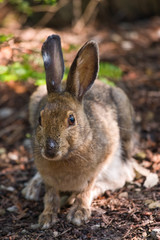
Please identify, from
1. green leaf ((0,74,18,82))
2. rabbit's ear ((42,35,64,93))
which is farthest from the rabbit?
green leaf ((0,74,18,82))

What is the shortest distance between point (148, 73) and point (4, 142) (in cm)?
388

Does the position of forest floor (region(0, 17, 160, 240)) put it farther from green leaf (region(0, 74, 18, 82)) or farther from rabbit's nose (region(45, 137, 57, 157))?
rabbit's nose (region(45, 137, 57, 157))

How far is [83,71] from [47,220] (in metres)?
2.09

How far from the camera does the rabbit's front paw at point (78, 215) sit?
5176mm

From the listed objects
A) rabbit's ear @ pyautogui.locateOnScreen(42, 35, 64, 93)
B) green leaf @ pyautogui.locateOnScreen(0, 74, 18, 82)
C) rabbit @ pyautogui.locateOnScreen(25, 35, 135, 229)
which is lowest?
rabbit @ pyautogui.locateOnScreen(25, 35, 135, 229)

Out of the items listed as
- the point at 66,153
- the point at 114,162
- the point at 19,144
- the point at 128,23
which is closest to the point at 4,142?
the point at 19,144

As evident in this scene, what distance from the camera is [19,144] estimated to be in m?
7.69

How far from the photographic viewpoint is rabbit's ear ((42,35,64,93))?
5219 mm

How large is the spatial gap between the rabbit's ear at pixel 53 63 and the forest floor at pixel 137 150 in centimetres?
78

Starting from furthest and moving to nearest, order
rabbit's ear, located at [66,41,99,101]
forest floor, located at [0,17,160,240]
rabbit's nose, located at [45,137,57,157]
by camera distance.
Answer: rabbit's ear, located at [66,41,99,101] → forest floor, located at [0,17,160,240] → rabbit's nose, located at [45,137,57,157]

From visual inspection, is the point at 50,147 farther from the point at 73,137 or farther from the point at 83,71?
the point at 83,71

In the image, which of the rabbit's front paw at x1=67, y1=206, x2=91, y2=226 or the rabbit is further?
the rabbit's front paw at x1=67, y1=206, x2=91, y2=226

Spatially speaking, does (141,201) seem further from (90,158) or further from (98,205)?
(90,158)

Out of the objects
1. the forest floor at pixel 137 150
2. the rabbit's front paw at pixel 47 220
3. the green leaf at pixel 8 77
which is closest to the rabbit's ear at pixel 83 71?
the forest floor at pixel 137 150
